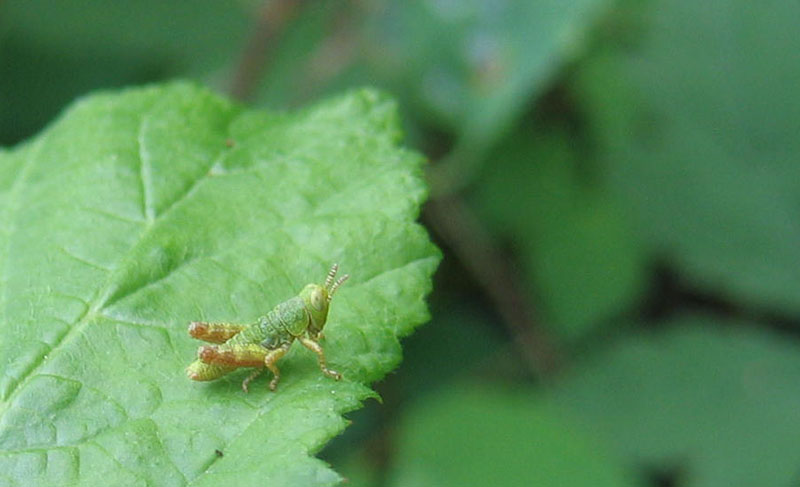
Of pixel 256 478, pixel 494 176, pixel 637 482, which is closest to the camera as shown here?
pixel 256 478

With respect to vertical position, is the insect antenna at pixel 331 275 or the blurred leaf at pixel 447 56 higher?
the blurred leaf at pixel 447 56

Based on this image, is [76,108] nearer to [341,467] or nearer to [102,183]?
[102,183]

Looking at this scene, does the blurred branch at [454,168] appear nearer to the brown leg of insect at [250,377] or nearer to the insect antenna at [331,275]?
the insect antenna at [331,275]

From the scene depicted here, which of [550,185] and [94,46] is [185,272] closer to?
[550,185]

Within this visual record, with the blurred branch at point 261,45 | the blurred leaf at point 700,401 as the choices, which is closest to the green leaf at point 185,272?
the blurred branch at point 261,45

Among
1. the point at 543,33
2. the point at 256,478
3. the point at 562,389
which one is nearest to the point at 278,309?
the point at 256,478

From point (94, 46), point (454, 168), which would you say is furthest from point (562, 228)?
point (94, 46)
